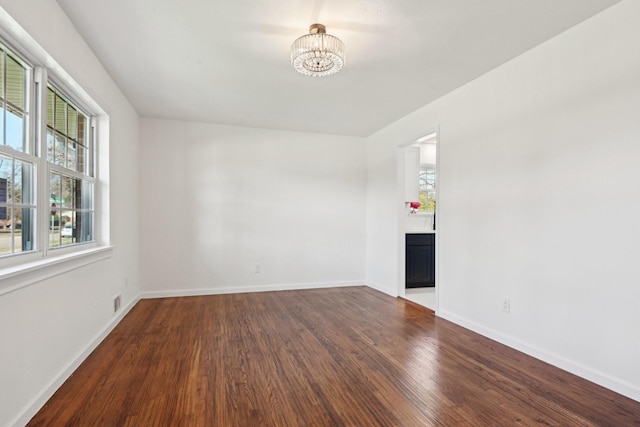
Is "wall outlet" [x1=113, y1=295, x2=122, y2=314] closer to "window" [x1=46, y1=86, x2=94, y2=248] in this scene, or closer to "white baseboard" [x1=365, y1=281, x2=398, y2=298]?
"window" [x1=46, y1=86, x2=94, y2=248]

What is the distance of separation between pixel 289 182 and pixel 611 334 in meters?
4.01

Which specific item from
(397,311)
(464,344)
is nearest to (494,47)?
(464,344)

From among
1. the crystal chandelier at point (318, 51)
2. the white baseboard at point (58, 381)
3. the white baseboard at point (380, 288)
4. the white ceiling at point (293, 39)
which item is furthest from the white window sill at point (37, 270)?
the white baseboard at point (380, 288)

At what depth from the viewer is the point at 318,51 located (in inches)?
88.7

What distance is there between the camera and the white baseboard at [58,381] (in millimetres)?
1741

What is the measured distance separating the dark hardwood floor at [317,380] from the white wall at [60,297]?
0.58 feet

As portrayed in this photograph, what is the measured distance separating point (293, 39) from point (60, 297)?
242 cm

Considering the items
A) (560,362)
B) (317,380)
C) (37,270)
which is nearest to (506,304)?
(560,362)

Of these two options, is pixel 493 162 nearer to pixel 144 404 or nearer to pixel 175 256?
pixel 144 404

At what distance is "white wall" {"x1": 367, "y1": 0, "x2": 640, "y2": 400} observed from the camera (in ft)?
6.90

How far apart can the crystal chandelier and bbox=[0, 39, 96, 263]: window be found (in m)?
1.64

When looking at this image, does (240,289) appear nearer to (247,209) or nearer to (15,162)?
(247,209)

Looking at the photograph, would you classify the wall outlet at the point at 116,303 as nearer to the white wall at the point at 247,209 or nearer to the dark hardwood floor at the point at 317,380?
the dark hardwood floor at the point at 317,380

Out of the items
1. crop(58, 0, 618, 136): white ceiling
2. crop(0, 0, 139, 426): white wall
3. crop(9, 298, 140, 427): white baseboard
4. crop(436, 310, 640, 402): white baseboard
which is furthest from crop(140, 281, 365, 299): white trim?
crop(58, 0, 618, 136): white ceiling
